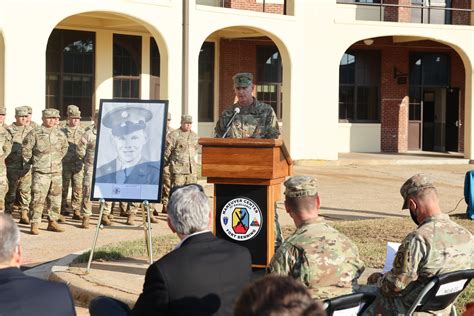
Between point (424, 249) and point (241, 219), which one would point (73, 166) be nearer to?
point (241, 219)

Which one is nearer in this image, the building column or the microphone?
the microphone

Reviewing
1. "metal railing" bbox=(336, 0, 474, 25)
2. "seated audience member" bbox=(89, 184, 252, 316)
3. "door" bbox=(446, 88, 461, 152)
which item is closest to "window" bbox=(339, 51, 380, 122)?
"metal railing" bbox=(336, 0, 474, 25)

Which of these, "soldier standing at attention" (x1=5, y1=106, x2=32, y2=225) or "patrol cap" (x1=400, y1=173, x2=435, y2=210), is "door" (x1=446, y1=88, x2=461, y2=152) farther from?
"patrol cap" (x1=400, y1=173, x2=435, y2=210)

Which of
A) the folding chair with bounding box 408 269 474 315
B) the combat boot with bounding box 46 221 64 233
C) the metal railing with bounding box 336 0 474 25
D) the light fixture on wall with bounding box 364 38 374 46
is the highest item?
the metal railing with bounding box 336 0 474 25

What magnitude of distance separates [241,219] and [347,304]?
10.8ft

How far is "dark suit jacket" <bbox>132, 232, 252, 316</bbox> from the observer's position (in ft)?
13.6

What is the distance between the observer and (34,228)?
41.7 feet

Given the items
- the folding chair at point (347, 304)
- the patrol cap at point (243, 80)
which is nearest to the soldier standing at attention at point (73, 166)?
the patrol cap at point (243, 80)

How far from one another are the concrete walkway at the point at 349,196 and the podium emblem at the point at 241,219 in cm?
115

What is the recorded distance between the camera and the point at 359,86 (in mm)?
30203

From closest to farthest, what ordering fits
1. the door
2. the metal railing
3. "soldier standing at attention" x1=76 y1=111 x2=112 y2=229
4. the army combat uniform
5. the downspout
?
the army combat uniform, "soldier standing at attention" x1=76 y1=111 x2=112 y2=229, the downspout, the metal railing, the door

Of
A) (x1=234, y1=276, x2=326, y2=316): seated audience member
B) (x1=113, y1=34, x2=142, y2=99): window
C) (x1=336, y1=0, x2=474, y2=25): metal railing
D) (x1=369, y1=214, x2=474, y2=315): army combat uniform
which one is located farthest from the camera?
(x1=336, y1=0, x2=474, y2=25): metal railing

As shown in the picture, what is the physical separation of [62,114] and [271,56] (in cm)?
800

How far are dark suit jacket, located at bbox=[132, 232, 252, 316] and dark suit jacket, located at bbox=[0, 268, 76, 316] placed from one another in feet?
1.41
